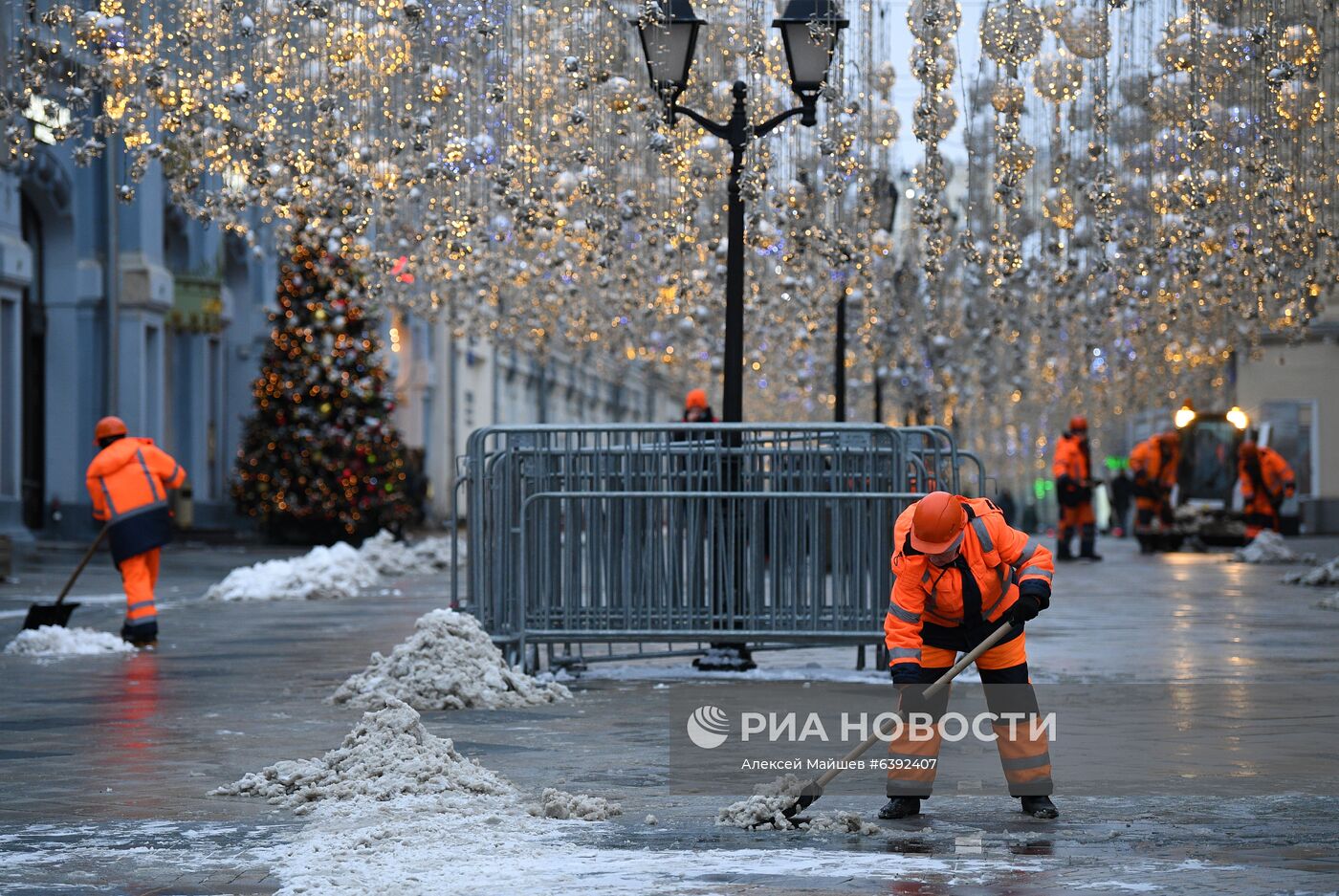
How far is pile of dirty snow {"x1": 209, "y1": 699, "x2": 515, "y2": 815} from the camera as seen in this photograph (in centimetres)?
812

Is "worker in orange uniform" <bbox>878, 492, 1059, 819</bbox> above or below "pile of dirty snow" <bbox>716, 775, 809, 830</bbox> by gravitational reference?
above

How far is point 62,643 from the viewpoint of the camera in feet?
49.7

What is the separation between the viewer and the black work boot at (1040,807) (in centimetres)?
790

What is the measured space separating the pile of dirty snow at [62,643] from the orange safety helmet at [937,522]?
8794 millimetres

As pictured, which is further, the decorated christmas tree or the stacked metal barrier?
the decorated christmas tree

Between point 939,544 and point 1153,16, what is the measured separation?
965 cm

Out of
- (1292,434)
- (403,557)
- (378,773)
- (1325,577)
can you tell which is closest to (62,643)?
(378,773)

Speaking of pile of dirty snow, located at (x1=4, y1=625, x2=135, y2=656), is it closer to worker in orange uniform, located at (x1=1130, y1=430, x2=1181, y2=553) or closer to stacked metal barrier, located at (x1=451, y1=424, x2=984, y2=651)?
stacked metal barrier, located at (x1=451, y1=424, x2=984, y2=651)

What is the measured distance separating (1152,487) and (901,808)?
104 feet

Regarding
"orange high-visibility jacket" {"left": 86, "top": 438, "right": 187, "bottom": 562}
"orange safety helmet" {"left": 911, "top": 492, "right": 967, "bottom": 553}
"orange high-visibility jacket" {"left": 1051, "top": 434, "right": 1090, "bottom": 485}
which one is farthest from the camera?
"orange high-visibility jacket" {"left": 1051, "top": 434, "right": 1090, "bottom": 485}

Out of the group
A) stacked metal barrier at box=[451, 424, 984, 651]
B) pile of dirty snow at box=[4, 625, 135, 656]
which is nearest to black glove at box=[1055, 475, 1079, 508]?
pile of dirty snow at box=[4, 625, 135, 656]

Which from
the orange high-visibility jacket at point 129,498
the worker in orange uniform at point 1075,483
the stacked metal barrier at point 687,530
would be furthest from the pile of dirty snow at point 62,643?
the worker in orange uniform at point 1075,483

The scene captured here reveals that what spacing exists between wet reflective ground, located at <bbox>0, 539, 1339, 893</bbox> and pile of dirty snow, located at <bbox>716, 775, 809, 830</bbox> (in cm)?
7

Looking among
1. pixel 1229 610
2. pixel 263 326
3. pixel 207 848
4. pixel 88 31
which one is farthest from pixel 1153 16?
pixel 263 326
